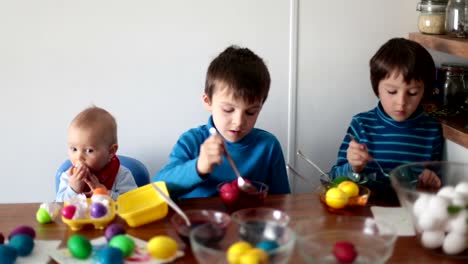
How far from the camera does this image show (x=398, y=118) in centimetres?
176

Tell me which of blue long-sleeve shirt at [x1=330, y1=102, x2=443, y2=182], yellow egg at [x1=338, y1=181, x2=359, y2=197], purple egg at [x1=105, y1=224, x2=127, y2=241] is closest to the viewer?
purple egg at [x1=105, y1=224, x2=127, y2=241]

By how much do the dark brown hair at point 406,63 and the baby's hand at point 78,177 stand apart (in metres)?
0.92

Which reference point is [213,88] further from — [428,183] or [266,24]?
[428,183]

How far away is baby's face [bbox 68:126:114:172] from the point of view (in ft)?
5.40

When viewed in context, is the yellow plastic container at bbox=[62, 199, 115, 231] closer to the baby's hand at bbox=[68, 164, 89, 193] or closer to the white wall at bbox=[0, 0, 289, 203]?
the baby's hand at bbox=[68, 164, 89, 193]

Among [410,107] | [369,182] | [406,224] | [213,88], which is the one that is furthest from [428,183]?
[213,88]

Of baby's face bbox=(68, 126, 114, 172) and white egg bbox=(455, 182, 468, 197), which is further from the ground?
white egg bbox=(455, 182, 468, 197)

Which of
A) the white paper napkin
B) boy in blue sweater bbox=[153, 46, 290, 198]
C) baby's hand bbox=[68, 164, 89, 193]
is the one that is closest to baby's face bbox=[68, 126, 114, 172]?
baby's hand bbox=[68, 164, 89, 193]

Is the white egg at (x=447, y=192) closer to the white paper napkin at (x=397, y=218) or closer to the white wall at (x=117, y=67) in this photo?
the white paper napkin at (x=397, y=218)

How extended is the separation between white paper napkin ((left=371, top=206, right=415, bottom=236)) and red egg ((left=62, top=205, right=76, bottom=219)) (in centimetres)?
66

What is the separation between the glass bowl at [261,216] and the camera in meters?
1.21

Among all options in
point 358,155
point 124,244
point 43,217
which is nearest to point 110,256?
point 124,244

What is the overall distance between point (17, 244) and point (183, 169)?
0.47 m

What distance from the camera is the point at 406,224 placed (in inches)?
50.0
